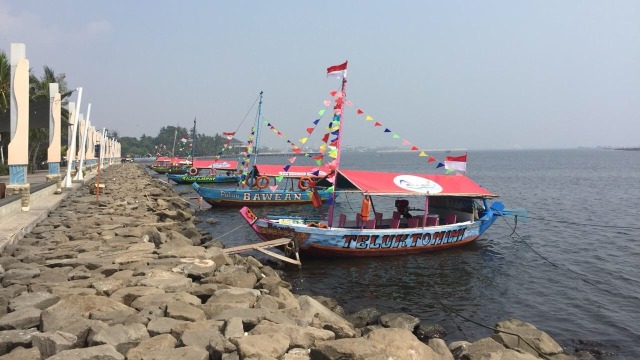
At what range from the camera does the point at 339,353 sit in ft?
20.3

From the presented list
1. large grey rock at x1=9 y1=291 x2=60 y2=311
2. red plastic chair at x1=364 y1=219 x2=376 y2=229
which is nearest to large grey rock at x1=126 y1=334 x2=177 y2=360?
large grey rock at x1=9 y1=291 x2=60 y2=311

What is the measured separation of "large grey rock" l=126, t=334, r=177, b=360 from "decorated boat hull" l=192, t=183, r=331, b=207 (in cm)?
2528

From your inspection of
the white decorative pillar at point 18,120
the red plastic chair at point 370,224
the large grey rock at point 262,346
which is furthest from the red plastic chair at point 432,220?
the white decorative pillar at point 18,120

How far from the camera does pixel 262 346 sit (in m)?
6.26

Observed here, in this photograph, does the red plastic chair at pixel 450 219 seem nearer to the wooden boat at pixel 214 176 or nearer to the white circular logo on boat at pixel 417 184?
the white circular logo on boat at pixel 417 184

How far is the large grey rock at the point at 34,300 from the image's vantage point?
7.27 metres

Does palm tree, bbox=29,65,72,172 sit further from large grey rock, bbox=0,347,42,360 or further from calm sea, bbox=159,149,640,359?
large grey rock, bbox=0,347,42,360

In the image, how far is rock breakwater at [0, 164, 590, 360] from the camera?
20.3ft

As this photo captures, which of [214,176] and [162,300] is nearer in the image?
[162,300]

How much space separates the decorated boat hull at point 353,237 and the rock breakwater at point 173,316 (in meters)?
3.07

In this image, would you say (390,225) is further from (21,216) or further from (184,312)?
(21,216)

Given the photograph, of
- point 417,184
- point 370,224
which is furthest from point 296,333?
point 417,184

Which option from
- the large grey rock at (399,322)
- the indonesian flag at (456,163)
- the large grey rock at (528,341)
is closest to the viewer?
the large grey rock at (528,341)

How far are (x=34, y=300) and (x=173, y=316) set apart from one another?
7.63 ft
